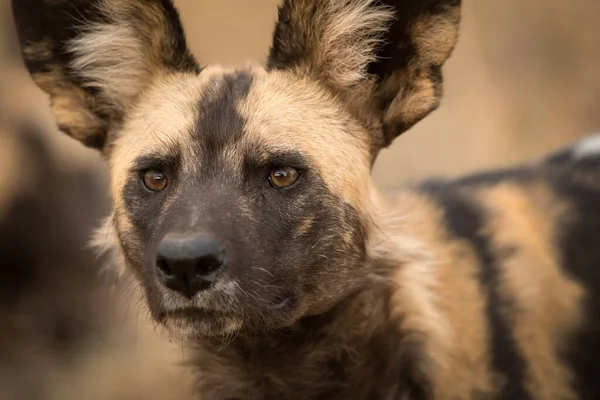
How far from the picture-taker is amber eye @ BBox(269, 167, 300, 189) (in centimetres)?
218

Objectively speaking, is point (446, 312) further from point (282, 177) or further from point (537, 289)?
point (282, 177)

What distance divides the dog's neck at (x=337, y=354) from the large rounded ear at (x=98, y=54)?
82 cm

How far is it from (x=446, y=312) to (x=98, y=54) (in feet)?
4.32

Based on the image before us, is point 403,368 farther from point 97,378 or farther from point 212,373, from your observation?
point 97,378

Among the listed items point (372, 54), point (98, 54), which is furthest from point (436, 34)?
point (98, 54)

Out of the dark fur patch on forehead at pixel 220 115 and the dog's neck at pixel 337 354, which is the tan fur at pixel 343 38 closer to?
the dark fur patch on forehead at pixel 220 115

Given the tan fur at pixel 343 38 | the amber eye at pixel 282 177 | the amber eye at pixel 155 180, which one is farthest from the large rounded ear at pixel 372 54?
the amber eye at pixel 155 180

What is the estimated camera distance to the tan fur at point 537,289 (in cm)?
249

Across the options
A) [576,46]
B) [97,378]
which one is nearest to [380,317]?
[97,378]

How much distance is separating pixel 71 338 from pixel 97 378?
0.29m

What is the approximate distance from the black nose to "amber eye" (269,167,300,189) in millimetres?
302

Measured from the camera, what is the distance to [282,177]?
7.16 ft

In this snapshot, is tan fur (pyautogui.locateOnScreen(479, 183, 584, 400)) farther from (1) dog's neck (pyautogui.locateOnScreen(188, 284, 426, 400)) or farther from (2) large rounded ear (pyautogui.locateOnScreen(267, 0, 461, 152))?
(2) large rounded ear (pyautogui.locateOnScreen(267, 0, 461, 152))

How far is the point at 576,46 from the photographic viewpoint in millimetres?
6242
